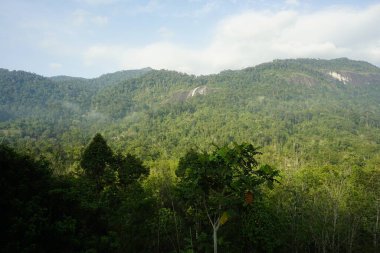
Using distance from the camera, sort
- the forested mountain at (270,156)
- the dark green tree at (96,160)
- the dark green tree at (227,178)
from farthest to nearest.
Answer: the dark green tree at (96,160) < the forested mountain at (270,156) < the dark green tree at (227,178)

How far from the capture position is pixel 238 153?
811 centimetres

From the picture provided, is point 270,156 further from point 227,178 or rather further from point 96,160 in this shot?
point 227,178

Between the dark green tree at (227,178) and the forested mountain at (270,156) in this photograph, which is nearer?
the dark green tree at (227,178)

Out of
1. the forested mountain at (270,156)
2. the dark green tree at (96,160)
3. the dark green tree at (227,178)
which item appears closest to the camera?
the dark green tree at (227,178)

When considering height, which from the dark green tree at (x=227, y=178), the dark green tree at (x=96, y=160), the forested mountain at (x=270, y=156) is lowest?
the forested mountain at (x=270, y=156)

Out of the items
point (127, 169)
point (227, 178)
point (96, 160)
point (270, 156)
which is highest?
point (227, 178)

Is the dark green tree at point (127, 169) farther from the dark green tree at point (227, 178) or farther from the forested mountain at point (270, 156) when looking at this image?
the dark green tree at point (227, 178)

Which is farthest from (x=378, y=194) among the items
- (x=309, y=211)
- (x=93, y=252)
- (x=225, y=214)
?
(x=93, y=252)

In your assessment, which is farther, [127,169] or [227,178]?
[127,169]

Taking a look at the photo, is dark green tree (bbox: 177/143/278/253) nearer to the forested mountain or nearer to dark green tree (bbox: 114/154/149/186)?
the forested mountain

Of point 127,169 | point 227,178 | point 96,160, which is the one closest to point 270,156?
point 127,169

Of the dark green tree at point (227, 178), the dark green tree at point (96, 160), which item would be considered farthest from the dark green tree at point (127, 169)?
the dark green tree at point (227, 178)

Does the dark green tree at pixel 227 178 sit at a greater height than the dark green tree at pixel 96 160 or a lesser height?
greater

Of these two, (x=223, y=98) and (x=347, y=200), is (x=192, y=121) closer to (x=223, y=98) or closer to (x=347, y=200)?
(x=223, y=98)
